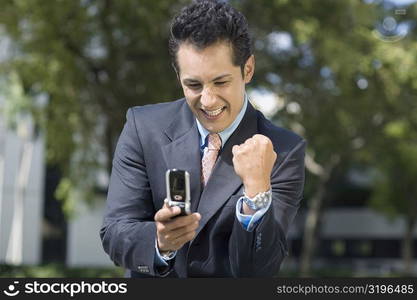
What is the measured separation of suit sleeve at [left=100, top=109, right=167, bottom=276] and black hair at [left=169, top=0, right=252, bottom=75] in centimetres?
38

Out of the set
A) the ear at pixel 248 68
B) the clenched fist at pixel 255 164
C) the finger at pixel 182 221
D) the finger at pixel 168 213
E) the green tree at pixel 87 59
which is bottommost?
the finger at pixel 182 221

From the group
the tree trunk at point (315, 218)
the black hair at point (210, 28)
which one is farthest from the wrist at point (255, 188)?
the tree trunk at point (315, 218)

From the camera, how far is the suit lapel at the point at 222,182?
2422 millimetres

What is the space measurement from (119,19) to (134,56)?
1.28 metres

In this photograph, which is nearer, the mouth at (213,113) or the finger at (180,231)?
the finger at (180,231)

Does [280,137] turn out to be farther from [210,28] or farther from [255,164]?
[210,28]

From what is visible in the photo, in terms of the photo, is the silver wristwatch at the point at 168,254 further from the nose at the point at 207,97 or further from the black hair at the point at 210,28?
the black hair at the point at 210,28

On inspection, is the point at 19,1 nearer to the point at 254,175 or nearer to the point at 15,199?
the point at 254,175

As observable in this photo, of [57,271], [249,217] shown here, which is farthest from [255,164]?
[57,271]

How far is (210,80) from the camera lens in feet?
7.61

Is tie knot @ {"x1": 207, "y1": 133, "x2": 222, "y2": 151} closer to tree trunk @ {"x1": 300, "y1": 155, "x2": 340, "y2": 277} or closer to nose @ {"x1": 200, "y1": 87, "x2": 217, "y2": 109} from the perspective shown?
nose @ {"x1": 200, "y1": 87, "x2": 217, "y2": 109}

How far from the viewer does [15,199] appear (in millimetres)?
32406

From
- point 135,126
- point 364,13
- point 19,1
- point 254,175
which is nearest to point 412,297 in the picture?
point 254,175

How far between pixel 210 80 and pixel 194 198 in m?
0.43
